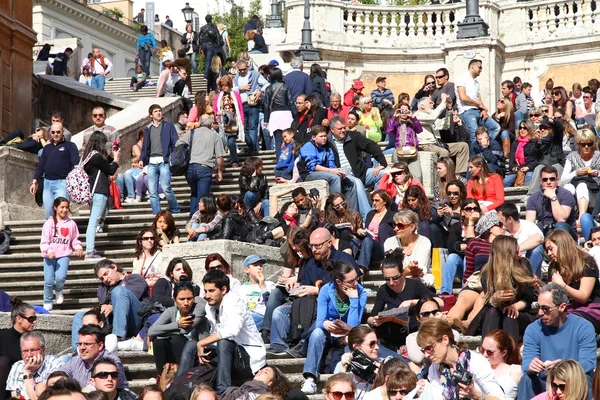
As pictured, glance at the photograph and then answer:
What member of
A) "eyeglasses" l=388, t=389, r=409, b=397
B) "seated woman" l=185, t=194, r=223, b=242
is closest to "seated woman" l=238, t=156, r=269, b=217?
"seated woman" l=185, t=194, r=223, b=242

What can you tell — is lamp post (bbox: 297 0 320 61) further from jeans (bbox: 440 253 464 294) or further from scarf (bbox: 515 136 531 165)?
jeans (bbox: 440 253 464 294)

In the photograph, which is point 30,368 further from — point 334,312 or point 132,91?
point 132,91

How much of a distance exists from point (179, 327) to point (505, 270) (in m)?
2.84

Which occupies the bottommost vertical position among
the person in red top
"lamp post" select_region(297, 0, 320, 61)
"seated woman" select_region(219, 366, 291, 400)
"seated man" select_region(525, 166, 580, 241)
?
"seated woman" select_region(219, 366, 291, 400)

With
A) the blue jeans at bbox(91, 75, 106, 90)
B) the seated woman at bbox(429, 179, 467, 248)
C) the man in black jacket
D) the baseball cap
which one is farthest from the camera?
the blue jeans at bbox(91, 75, 106, 90)

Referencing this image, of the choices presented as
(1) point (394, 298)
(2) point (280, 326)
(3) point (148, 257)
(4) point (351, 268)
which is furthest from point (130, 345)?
(1) point (394, 298)

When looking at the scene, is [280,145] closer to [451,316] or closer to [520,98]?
[520,98]

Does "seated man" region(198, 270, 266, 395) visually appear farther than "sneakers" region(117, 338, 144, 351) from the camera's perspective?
No

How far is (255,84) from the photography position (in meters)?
22.8

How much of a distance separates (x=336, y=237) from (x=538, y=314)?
9.84 ft

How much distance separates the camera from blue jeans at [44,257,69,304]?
1585 centimetres

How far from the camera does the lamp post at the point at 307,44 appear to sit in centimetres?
2920

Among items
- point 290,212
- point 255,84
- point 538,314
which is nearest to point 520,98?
point 255,84

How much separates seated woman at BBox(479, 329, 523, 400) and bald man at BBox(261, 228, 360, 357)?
2022 mm
